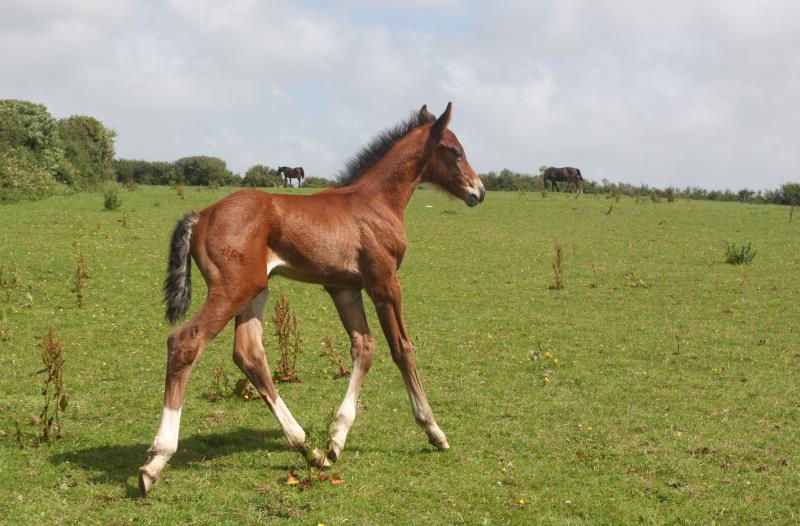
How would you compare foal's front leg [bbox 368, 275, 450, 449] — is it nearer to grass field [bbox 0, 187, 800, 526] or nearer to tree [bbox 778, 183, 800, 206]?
grass field [bbox 0, 187, 800, 526]

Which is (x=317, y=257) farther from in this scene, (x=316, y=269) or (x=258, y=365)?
(x=258, y=365)

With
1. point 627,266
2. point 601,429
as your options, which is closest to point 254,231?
point 601,429

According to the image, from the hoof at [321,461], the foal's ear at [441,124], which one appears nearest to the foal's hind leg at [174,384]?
the hoof at [321,461]

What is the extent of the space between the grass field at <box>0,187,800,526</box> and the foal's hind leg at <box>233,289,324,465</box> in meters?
0.50

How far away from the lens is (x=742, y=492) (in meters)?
6.48

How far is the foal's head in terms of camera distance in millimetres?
7383

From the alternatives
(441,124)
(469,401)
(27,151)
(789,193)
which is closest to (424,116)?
(441,124)

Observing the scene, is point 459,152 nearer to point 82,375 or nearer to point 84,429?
point 84,429

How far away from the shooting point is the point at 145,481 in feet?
18.8

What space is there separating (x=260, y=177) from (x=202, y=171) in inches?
233

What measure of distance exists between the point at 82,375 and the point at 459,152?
6.17 m

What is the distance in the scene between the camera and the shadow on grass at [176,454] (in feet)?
21.4

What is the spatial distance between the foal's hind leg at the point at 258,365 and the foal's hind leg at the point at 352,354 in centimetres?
32

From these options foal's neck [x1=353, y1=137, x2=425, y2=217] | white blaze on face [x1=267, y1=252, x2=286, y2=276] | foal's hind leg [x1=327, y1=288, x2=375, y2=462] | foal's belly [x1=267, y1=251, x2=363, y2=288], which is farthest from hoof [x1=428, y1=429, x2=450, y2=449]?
white blaze on face [x1=267, y1=252, x2=286, y2=276]
